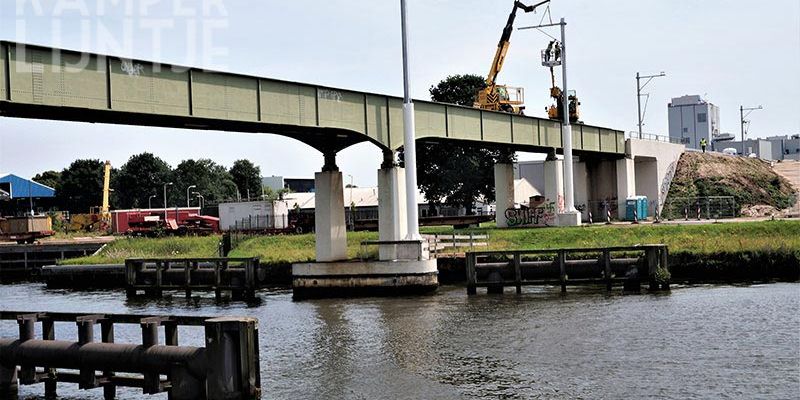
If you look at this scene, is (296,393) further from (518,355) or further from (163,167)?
(163,167)

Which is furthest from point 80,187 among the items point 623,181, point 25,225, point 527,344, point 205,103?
point 527,344

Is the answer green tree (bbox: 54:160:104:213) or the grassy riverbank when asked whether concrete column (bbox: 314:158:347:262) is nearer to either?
the grassy riverbank

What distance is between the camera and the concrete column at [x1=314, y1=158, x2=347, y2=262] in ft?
144

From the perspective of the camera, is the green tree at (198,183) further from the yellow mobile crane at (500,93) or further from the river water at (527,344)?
the river water at (527,344)

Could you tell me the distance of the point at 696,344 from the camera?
80.7 ft

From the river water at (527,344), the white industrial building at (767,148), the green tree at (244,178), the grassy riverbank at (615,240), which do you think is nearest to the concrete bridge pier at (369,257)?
the river water at (527,344)

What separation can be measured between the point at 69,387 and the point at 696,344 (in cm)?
1534

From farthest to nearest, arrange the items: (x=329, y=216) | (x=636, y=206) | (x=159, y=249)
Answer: (x=636, y=206) → (x=159, y=249) → (x=329, y=216)

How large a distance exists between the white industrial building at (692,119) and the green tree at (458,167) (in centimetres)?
9100

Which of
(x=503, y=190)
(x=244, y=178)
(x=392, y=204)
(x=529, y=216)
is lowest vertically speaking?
(x=529, y=216)

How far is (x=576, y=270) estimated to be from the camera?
39500 mm

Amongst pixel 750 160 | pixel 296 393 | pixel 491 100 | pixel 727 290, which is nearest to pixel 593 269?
pixel 727 290

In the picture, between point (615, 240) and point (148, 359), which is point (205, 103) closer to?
point (148, 359)

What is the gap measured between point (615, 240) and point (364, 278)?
17016 mm
